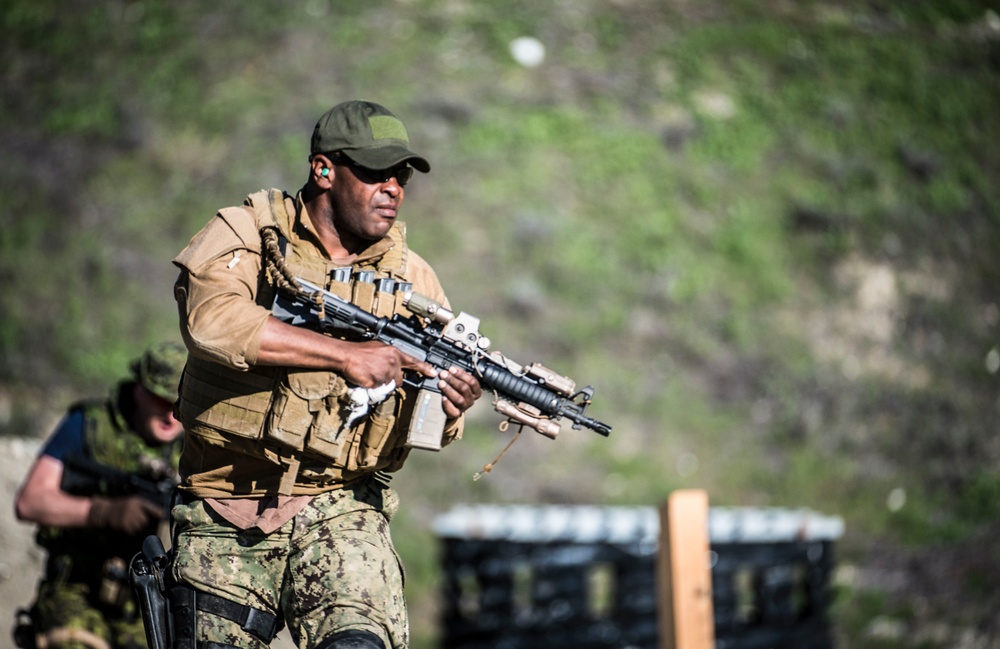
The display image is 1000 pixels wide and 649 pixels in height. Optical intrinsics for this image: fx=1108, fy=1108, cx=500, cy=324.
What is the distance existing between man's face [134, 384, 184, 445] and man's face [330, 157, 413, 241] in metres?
2.07

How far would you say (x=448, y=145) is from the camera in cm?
1125

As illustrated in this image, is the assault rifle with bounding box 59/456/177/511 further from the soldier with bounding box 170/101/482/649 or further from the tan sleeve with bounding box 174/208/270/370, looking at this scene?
the tan sleeve with bounding box 174/208/270/370

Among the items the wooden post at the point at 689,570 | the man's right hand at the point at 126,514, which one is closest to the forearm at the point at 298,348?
the wooden post at the point at 689,570

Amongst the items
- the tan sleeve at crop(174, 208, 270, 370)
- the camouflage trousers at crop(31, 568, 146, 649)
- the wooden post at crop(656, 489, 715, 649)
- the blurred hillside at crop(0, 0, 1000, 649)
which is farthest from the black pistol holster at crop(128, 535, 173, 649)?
the blurred hillside at crop(0, 0, 1000, 649)

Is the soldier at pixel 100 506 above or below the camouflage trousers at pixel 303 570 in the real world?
above

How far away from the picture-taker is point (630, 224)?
1098 centimetres

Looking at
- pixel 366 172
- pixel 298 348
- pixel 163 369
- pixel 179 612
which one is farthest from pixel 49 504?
pixel 366 172

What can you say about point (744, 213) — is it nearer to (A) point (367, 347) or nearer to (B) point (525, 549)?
(B) point (525, 549)

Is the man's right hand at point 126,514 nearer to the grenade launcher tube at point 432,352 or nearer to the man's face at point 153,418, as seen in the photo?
the man's face at point 153,418

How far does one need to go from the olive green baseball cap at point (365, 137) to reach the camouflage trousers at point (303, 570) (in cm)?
119

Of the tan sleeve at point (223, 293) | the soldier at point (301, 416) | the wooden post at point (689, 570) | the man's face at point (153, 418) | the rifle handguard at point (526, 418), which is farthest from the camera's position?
the man's face at point (153, 418)

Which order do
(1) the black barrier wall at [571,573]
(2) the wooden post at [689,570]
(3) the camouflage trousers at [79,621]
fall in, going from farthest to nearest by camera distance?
(1) the black barrier wall at [571,573], (3) the camouflage trousers at [79,621], (2) the wooden post at [689,570]

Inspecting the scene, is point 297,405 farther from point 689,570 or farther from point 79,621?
point 79,621

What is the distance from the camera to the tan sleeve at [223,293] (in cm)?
347
